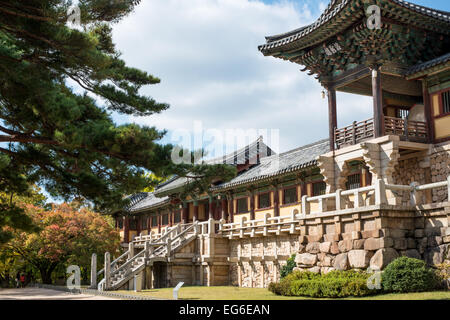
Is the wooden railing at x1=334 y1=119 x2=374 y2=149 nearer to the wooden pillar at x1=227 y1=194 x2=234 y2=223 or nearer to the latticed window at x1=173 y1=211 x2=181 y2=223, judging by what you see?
the wooden pillar at x1=227 y1=194 x2=234 y2=223

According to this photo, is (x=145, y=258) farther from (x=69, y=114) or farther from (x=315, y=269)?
(x=69, y=114)

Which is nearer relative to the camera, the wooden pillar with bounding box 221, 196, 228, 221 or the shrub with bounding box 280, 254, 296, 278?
the shrub with bounding box 280, 254, 296, 278

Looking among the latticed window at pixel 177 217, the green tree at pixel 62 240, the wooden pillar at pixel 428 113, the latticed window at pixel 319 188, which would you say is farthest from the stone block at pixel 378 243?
the latticed window at pixel 177 217

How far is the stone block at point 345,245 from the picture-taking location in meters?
18.4

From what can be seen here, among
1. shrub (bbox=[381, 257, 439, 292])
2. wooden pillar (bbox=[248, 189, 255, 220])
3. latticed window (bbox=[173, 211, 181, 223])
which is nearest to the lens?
shrub (bbox=[381, 257, 439, 292])

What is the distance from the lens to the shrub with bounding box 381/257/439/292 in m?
15.7

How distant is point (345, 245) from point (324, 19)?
9175mm

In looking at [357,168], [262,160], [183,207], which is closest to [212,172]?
[357,168]

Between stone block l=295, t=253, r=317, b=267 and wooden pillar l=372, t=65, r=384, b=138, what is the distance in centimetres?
539

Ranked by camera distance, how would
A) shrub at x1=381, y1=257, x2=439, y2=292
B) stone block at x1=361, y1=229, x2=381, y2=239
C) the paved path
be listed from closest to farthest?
shrub at x1=381, y1=257, x2=439, y2=292
stone block at x1=361, y1=229, x2=381, y2=239
the paved path

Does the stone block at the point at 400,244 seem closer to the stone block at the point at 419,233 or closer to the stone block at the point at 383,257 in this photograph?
the stone block at the point at 383,257

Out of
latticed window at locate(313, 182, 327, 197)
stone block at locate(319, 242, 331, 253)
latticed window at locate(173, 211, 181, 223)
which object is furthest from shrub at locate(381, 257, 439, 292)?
latticed window at locate(173, 211, 181, 223)

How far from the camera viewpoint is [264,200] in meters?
31.1

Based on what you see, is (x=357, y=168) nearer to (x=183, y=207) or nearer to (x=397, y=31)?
(x=397, y=31)
